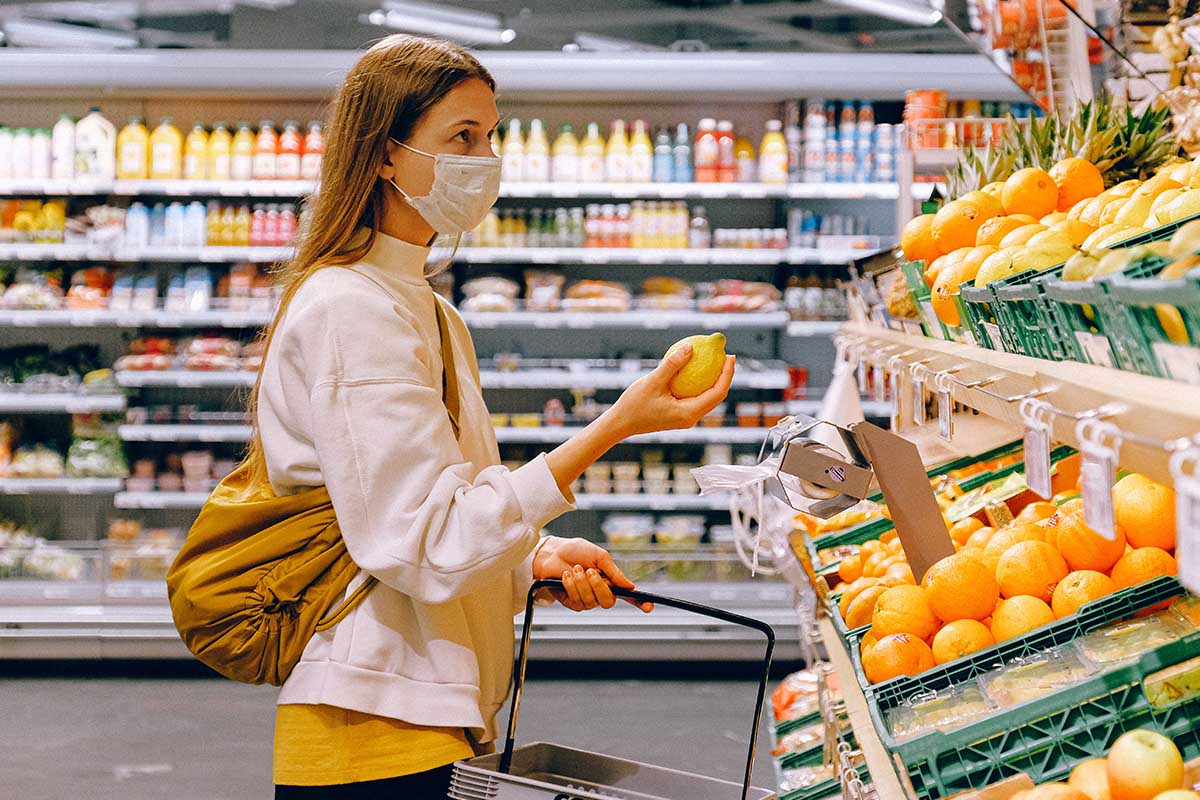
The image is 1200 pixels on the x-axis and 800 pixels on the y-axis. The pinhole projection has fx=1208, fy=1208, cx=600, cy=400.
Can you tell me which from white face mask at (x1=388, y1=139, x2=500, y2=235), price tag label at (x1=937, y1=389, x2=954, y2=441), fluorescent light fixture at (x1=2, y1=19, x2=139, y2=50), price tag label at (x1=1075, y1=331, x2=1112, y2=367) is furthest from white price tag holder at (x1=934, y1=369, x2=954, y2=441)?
fluorescent light fixture at (x1=2, y1=19, x2=139, y2=50)

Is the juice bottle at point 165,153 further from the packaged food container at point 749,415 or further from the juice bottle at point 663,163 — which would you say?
the packaged food container at point 749,415

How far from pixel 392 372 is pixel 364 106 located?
38cm

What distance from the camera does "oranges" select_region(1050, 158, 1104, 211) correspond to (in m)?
1.98

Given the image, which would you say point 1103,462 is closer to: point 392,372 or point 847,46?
point 392,372

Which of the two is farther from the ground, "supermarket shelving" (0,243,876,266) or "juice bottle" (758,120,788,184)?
"juice bottle" (758,120,788,184)

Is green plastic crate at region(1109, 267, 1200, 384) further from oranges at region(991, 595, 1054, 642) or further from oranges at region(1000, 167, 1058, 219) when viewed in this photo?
oranges at region(1000, 167, 1058, 219)

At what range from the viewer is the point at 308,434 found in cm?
155

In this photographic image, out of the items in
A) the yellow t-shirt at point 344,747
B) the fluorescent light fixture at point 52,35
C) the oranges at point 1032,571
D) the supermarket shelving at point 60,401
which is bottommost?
the supermarket shelving at point 60,401

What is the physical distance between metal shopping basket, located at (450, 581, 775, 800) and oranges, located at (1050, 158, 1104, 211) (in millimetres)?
948

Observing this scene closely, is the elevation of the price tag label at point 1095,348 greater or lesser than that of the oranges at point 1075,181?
lesser

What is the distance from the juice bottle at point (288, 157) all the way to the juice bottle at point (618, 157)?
4.47 feet

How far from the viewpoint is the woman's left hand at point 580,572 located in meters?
1.70

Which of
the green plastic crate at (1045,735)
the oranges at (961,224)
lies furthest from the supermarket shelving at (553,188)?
the green plastic crate at (1045,735)

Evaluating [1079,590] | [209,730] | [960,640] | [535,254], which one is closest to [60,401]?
[209,730]
